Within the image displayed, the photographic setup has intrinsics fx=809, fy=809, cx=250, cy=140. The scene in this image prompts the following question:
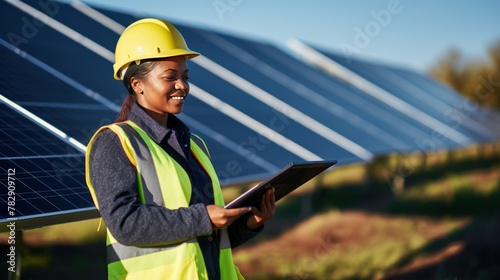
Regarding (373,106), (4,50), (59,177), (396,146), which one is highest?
(373,106)

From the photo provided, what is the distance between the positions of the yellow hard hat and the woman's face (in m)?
0.05

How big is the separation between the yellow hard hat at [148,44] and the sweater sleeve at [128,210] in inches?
16.9

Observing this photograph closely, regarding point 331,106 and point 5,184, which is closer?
point 5,184

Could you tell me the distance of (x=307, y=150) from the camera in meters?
9.39

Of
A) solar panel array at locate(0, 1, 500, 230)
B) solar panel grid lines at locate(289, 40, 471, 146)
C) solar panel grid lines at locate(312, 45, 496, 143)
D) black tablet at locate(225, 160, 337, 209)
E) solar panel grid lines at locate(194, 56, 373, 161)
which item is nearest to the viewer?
black tablet at locate(225, 160, 337, 209)

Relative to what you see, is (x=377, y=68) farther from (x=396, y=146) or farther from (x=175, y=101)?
(x=175, y=101)

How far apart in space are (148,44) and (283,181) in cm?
90

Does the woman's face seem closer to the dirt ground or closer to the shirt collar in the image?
the shirt collar

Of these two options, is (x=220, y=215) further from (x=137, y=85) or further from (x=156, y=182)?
(x=137, y=85)

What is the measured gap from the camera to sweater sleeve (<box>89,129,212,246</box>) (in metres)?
3.33

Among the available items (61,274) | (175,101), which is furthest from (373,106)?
(175,101)

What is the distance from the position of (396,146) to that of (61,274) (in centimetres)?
585

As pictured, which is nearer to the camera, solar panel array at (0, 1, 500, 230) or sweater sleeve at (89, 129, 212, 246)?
sweater sleeve at (89, 129, 212, 246)

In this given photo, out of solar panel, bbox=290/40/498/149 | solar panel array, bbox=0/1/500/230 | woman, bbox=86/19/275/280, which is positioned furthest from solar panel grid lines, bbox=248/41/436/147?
woman, bbox=86/19/275/280
